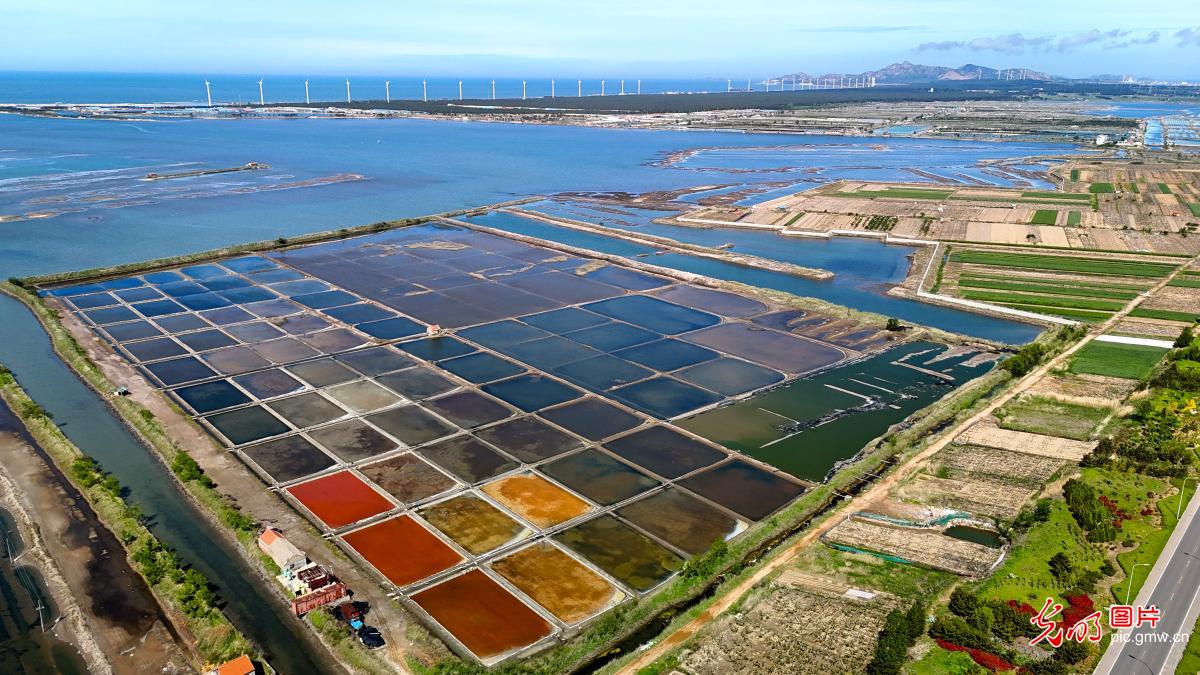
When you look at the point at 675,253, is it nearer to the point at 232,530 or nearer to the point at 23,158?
the point at 232,530

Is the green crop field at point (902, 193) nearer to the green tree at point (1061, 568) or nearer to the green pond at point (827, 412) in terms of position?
the green pond at point (827, 412)

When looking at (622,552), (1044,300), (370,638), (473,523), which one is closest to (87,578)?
(370,638)

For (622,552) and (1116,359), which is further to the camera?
(1116,359)

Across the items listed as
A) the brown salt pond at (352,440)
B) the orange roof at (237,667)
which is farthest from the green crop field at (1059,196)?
the orange roof at (237,667)

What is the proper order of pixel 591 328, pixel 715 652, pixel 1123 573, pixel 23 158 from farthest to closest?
pixel 23 158 < pixel 591 328 < pixel 1123 573 < pixel 715 652

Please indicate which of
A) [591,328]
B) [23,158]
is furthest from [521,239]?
[23,158]

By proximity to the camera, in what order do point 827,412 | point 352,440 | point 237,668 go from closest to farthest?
point 237,668 → point 352,440 → point 827,412

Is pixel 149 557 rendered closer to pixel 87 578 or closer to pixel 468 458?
pixel 87 578
